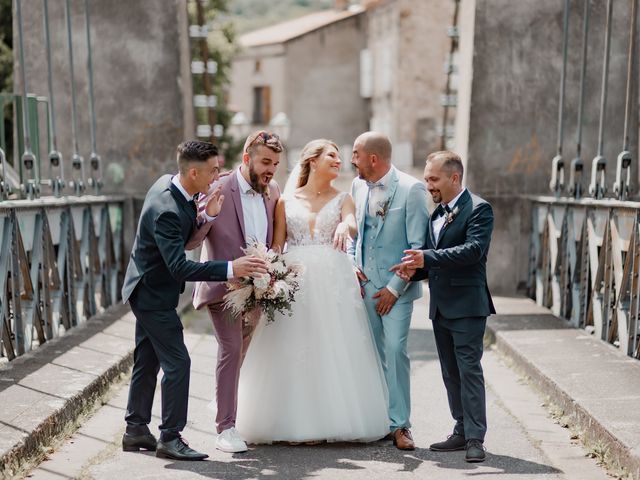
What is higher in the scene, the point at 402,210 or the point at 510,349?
the point at 402,210

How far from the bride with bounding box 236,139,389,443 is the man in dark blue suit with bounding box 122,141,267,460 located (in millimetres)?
469

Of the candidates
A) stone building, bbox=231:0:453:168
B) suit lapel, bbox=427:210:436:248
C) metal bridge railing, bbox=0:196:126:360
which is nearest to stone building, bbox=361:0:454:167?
stone building, bbox=231:0:453:168

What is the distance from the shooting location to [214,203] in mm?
5617

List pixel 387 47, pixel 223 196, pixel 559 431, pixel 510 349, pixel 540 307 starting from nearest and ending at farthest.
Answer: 1. pixel 223 196
2. pixel 559 431
3. pixel 510 349
4. pixel 540 307
5. pixel 387 47

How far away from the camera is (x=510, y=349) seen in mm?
8305

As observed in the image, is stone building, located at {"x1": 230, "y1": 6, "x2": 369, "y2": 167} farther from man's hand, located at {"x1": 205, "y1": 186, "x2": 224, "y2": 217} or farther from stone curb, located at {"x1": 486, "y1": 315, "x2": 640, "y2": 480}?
man's hand, located at {"x1": 205, "y1": 186, "x2": 224, "y2": 217}

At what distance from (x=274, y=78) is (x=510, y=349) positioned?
3977 centimetres

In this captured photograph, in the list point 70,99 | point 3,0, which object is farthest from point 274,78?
point 70,99

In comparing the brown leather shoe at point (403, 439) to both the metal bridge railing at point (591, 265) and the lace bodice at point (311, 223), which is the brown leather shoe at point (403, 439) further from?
the metal bridge railing at point (591, 265)

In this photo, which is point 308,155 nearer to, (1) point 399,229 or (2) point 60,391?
(1) point 399,229

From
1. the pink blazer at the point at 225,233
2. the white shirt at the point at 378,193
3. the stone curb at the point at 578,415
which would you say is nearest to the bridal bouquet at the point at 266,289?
the pink blazer at the point at 225,233

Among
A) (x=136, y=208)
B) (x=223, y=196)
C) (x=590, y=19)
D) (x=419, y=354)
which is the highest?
(x=590, y=19)

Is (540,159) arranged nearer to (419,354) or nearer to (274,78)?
(419,354)

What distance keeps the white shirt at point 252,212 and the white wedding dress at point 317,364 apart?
17 cm
